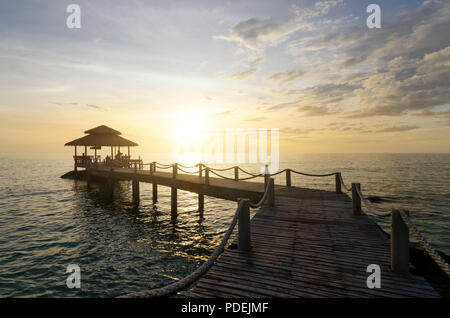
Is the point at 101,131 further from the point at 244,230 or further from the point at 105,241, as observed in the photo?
the point at 244,230

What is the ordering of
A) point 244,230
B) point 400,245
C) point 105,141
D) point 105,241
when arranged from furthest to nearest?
point 105,141, point 105,241, point 244,230, point 400,245

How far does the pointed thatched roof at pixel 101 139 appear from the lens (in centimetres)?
2648

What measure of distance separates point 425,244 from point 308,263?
1.95 meters

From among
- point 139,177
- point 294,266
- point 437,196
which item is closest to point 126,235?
point 139,177

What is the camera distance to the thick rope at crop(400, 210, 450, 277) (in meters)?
3.29

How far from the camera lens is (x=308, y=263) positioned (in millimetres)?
4660

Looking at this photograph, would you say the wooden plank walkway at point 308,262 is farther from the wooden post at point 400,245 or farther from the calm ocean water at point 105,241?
the calm ocean water at point 105,241

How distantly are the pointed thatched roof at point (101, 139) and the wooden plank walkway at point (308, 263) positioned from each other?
24.1m

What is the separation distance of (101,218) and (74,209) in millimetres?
4168

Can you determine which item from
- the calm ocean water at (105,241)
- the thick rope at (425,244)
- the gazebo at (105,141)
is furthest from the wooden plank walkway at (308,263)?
the gazebo at (105,141)

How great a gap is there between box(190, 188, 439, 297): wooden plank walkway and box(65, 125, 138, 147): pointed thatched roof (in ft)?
79.2

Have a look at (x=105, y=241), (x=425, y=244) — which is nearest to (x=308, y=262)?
(x=425, y=244)
